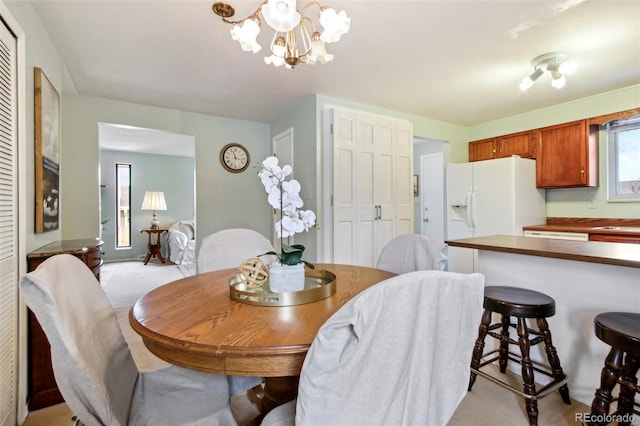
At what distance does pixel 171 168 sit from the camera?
7086 millimetres

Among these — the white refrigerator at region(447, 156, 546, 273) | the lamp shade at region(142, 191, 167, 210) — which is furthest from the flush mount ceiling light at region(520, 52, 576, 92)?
the lamp shade at region(142, 191, 167, 210)

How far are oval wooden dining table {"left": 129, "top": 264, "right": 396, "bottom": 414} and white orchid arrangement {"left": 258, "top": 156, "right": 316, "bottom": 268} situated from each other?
0.22 metres

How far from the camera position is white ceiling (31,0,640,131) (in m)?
1.93

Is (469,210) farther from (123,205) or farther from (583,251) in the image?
(123,205)

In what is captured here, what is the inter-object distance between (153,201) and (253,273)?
5.97m

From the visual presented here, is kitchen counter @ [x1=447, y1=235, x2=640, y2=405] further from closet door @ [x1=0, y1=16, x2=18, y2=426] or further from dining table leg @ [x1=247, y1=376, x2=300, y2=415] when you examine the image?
closet door @ [x1=0, y1=16, x2=18, y2=426]

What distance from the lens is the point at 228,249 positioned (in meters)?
2.02

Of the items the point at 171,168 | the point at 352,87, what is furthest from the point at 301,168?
the point at 171,168

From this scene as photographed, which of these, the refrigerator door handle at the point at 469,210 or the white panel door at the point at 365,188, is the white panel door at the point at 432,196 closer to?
the refrigerator door handle at the point at 469,210

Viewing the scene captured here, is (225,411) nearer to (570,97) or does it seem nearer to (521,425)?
(521,425)

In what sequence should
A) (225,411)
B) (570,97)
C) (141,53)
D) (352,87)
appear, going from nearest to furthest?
(225,411)
(141,53)
(352,87)
(570,97)

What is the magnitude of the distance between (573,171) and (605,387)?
308 centimetres

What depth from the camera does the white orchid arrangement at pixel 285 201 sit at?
1266 mm

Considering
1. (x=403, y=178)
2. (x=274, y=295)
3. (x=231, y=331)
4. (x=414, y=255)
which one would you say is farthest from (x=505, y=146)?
(x=231, y=331)
